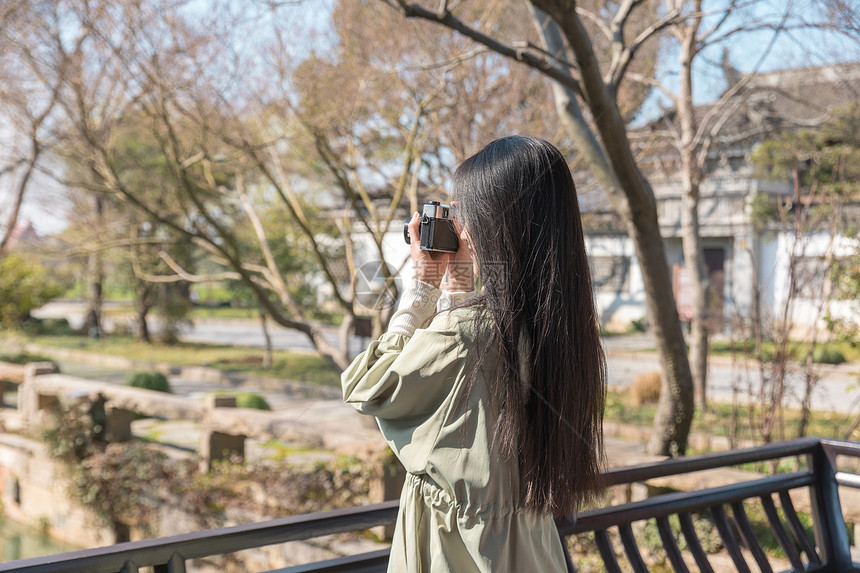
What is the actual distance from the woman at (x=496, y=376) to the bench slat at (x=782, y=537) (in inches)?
53.3

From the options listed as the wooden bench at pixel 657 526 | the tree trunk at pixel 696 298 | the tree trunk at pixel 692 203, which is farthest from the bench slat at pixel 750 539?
the tree trunk at pixel 696 298

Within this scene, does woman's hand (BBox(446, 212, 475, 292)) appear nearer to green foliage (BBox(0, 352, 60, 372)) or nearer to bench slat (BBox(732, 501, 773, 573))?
bench slat (BBox(732, 501, 773, 573))

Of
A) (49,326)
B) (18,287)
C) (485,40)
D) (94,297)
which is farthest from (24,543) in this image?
(49,326)

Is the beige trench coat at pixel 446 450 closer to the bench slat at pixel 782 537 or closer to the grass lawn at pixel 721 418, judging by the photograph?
the bench slat at pixel 782 537

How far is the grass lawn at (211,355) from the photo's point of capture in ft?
44.9

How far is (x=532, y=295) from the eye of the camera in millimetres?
1151

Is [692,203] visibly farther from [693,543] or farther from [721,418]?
[693,543]

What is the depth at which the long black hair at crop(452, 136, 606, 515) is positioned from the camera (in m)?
1.14

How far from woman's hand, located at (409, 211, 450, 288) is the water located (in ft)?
21.9

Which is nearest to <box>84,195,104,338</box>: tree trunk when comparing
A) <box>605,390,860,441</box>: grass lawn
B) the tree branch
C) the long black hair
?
<box>605,390,860,441</box>: grass lawn

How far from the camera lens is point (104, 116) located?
21.8ft

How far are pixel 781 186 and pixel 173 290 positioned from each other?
→ 533 inches

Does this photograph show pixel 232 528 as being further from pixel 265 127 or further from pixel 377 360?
pixel 265 127

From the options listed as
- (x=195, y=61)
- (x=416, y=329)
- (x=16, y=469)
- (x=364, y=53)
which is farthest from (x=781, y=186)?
(x=416, y=329)
